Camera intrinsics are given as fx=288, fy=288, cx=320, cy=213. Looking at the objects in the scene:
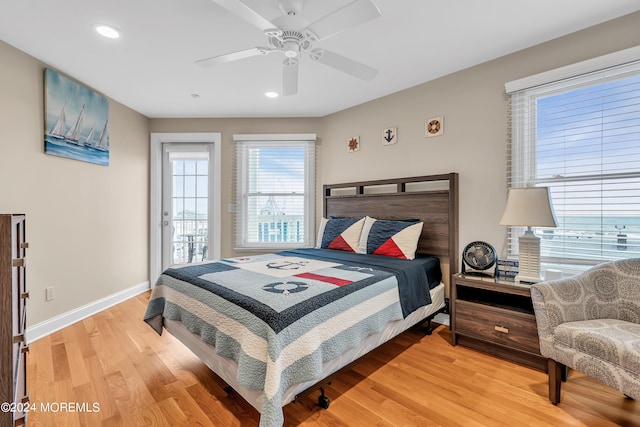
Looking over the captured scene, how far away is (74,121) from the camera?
2.85 m

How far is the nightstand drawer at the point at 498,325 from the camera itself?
6.43 ft

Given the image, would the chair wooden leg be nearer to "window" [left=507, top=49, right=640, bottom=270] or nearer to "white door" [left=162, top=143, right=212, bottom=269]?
"window" [left=507, top=49, right=640, bottom=270]

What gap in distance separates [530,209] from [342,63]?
5.39ft

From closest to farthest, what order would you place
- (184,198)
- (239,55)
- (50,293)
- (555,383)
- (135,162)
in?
1. (555,383)
2. (239,55)
3. (50,293)
4. (135,162)
5. (184,198)

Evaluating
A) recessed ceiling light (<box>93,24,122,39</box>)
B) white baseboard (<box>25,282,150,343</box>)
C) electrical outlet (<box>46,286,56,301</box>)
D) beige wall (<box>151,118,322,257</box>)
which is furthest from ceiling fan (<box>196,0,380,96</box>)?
white baseboard (<box>25,282,150,343</box>)

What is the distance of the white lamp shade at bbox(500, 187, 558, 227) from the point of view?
195 centimetres

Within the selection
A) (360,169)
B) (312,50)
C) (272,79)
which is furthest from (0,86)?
(360,169)

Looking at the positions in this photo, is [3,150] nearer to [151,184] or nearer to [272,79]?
[151,184]

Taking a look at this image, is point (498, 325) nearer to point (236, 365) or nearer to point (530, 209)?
point (530, 209)

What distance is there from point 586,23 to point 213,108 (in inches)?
144

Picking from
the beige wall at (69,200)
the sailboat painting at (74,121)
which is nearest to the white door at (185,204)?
the beige wall at (69,200)

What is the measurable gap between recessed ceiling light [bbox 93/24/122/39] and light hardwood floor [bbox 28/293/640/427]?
2.40 m


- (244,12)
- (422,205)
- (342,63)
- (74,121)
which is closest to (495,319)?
(422,205)

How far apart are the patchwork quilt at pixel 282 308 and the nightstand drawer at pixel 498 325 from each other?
32cm
